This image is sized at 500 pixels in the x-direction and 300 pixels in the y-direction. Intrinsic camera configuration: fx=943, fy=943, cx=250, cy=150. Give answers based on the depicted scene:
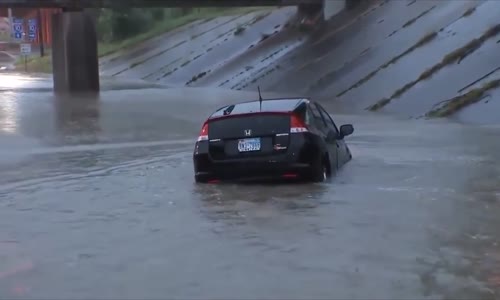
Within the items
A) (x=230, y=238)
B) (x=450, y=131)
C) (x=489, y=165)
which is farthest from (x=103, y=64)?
(x=230, y=238)

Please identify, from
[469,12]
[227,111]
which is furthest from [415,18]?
[227,111]

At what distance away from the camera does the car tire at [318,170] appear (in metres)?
13.2

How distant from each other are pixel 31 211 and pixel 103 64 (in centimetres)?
5543

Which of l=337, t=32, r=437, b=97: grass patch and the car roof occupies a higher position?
the car roof

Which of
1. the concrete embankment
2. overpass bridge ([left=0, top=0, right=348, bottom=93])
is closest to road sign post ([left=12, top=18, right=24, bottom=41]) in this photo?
the concrete embankment

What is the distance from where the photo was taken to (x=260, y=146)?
1308 centimetres

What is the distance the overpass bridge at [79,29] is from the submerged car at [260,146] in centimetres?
3131

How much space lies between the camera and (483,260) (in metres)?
8.67

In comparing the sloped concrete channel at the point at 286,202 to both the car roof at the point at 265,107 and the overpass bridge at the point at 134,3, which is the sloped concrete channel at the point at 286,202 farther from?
the overpass bridge at the point at 134,3

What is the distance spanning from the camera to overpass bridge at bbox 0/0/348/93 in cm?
4403

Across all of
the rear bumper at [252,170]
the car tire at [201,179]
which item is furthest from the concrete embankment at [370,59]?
the car tire at [201,179]

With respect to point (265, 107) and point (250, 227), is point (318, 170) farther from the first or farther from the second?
point (250, 227)

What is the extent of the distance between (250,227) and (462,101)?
16.9 metres

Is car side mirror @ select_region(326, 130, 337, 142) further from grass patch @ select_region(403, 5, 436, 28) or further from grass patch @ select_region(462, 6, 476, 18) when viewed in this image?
grass patch @ select_region(403, 5, 436, 28)
